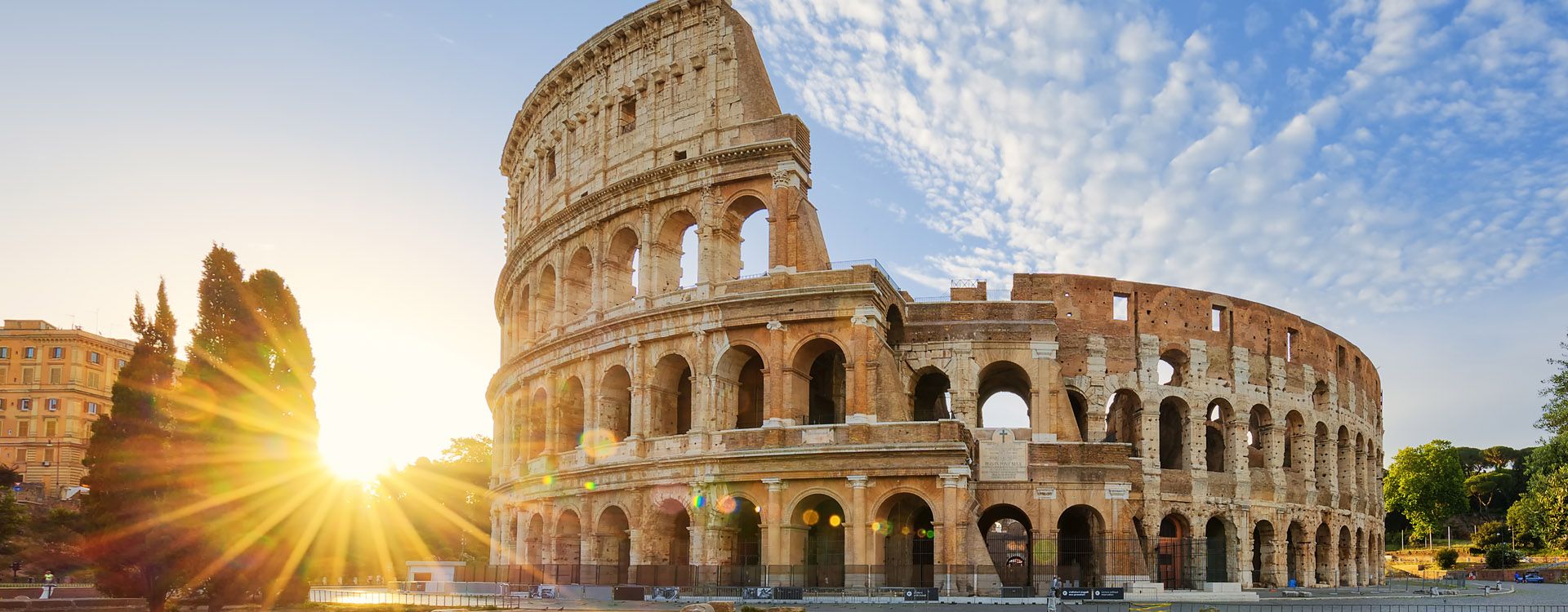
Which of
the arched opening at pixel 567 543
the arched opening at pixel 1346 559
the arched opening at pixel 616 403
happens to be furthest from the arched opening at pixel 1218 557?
the arched opening at pixel 567 543

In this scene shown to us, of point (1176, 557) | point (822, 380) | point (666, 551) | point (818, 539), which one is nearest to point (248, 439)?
point (666, 551)

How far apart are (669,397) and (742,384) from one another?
2.28 metres

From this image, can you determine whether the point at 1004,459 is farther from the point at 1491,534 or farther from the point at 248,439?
the point at 1491,534

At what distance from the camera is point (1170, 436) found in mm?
41375

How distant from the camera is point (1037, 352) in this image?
112 ft

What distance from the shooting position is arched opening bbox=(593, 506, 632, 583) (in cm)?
3316

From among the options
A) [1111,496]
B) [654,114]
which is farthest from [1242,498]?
[654,114]

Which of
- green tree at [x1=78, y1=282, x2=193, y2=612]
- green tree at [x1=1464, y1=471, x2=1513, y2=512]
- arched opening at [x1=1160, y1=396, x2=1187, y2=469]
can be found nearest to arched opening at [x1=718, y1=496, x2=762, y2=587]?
green tree at [x1=78, y1=282, x2=193, y2=612]

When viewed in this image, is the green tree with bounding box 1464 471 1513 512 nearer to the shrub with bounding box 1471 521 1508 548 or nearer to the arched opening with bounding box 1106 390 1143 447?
the shrub with bounding box 1471 521 1508 548

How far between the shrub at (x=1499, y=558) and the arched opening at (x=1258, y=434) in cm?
3569

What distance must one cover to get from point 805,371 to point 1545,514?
93.9 ft

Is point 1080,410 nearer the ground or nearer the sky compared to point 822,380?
nearer the ground

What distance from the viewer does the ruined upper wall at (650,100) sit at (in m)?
33.0

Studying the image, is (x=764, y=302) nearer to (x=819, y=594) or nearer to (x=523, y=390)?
(x=819, y=594)
